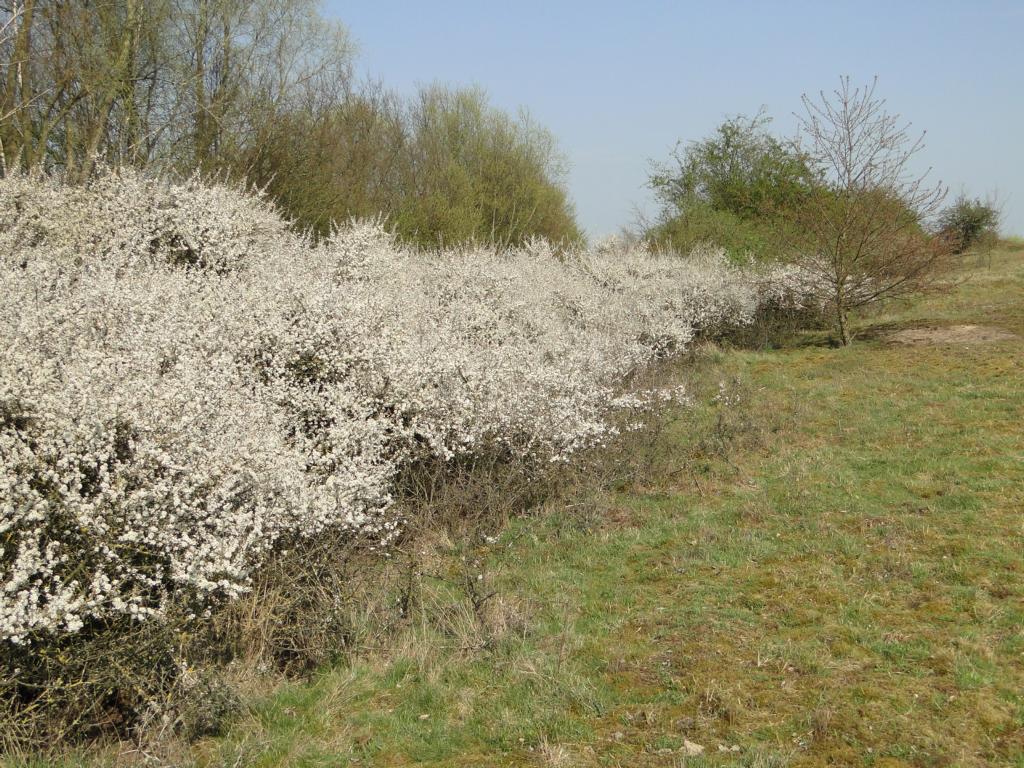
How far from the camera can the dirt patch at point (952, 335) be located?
15.8 meters

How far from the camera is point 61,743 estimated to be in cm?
401

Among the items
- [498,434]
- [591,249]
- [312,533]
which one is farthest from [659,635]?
[591,249]

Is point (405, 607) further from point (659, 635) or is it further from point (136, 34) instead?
point (136, 34)

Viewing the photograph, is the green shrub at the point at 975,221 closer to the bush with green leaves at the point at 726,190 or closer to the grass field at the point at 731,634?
the bush with green leaves at the point at 726,190

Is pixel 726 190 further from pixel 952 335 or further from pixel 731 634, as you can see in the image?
pixel 731 634

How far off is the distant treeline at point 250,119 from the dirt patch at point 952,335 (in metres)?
10.6

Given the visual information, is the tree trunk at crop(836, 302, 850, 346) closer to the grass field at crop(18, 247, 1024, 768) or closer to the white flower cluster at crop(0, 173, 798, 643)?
the white flower cluster at crop(0, 173, 798, 643)

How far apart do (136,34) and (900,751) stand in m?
17.0

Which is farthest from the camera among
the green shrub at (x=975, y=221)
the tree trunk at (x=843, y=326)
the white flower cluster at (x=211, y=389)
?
the green shrub at (x=975, y=221)

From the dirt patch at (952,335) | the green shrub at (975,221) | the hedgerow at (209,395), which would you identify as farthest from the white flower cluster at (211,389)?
the green shrub at (975,221)

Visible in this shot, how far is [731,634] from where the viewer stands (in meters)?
5.25

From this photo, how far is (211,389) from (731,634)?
13.0ft

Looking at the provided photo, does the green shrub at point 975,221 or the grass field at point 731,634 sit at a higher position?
the green shrub at point 975,221

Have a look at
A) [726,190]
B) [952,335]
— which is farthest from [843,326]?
[726,190]
